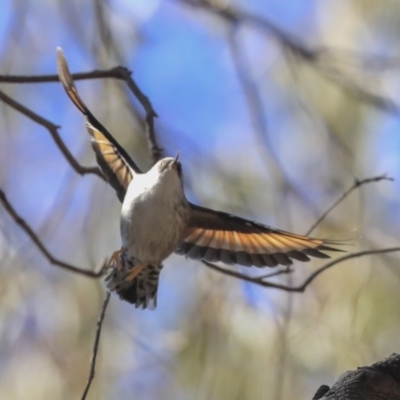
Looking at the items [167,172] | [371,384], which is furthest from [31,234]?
[371,384]

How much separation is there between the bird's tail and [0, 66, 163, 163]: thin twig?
0.28m

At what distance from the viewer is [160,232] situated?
5.18ft

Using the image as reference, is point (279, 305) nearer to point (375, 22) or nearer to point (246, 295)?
point (246, 295)

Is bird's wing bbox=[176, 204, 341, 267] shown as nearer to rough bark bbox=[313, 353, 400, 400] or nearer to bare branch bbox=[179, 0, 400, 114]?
rough bark bbox=[313, 353, 400, 400]

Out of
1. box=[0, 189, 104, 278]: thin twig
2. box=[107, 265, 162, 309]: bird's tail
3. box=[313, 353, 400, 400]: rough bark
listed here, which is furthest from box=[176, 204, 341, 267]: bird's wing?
box=[313, 353, 400, 400]: rough bark

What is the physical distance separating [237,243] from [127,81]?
460 mm

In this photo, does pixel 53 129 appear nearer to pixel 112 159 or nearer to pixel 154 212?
pixel 112 159

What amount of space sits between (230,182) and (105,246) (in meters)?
0.47

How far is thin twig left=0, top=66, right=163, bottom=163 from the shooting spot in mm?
1589

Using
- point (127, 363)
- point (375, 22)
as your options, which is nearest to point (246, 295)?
point (127, 363)

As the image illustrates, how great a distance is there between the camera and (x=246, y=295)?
2.35 meters

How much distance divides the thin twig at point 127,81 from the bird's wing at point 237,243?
0.17 m

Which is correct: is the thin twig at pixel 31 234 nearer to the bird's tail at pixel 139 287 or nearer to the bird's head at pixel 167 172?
the bird's tail at pixel 139 287

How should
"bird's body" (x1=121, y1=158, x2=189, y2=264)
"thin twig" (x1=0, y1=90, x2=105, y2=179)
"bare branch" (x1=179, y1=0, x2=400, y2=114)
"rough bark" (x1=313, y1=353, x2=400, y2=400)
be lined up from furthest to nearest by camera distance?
"bare branch" (x1=179, y1=0, x2=400, y2=114), "thin twig" (x1=0, y1=90, x2=105, y2=179), "bird's body" (x1=121, y1=158, x2=189, y2=264), "rough bark" (x1=313, y1=353, x2=400, y2=400)
